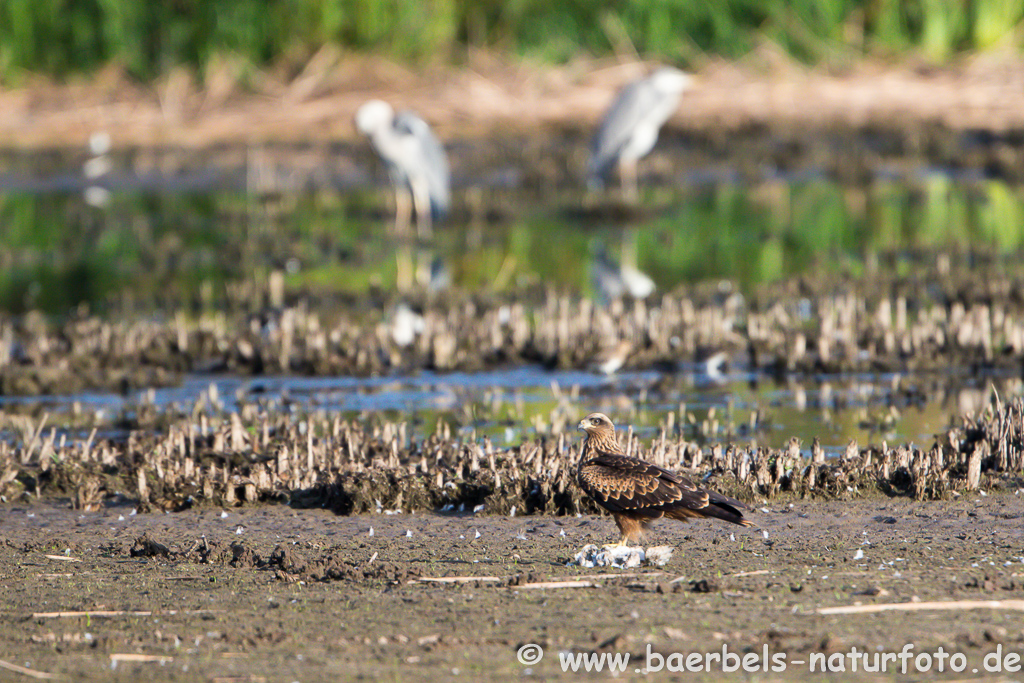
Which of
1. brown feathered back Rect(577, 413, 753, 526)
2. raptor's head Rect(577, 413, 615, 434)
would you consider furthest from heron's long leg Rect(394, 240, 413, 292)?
brown feathered back Rect(577, 413, 753, 526)

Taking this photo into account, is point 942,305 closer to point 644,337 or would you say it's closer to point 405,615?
point 644,337

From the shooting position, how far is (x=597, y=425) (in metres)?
6.34

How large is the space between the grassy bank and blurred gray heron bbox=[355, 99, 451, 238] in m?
7.18

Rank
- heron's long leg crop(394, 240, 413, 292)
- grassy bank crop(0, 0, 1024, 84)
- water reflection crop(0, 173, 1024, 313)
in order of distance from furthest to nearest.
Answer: grassy bank crop(0, 0, 1024, 84)
water reflection crop(0, 173, 1024, 313)
heron's long leg crop(394, 240, 413, 292)

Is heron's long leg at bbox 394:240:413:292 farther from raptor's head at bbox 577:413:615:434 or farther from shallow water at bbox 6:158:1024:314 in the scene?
raptor's head at bbox 577:413:615:434

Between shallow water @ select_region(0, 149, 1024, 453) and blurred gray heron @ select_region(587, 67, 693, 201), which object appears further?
blurred gray heron @ select_region(587, 67, 693, 201)

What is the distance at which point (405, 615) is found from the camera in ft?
17.2

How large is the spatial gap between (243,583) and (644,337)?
611cm

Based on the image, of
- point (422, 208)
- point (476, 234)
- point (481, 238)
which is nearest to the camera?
point (481, 238)

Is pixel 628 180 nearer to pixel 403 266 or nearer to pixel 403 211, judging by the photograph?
pixel 403 211

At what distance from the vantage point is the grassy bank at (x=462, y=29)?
86.3 ft

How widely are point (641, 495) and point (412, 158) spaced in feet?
42.7

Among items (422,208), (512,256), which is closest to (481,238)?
(422,208)

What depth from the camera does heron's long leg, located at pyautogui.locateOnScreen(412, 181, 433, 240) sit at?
62.1 ft
